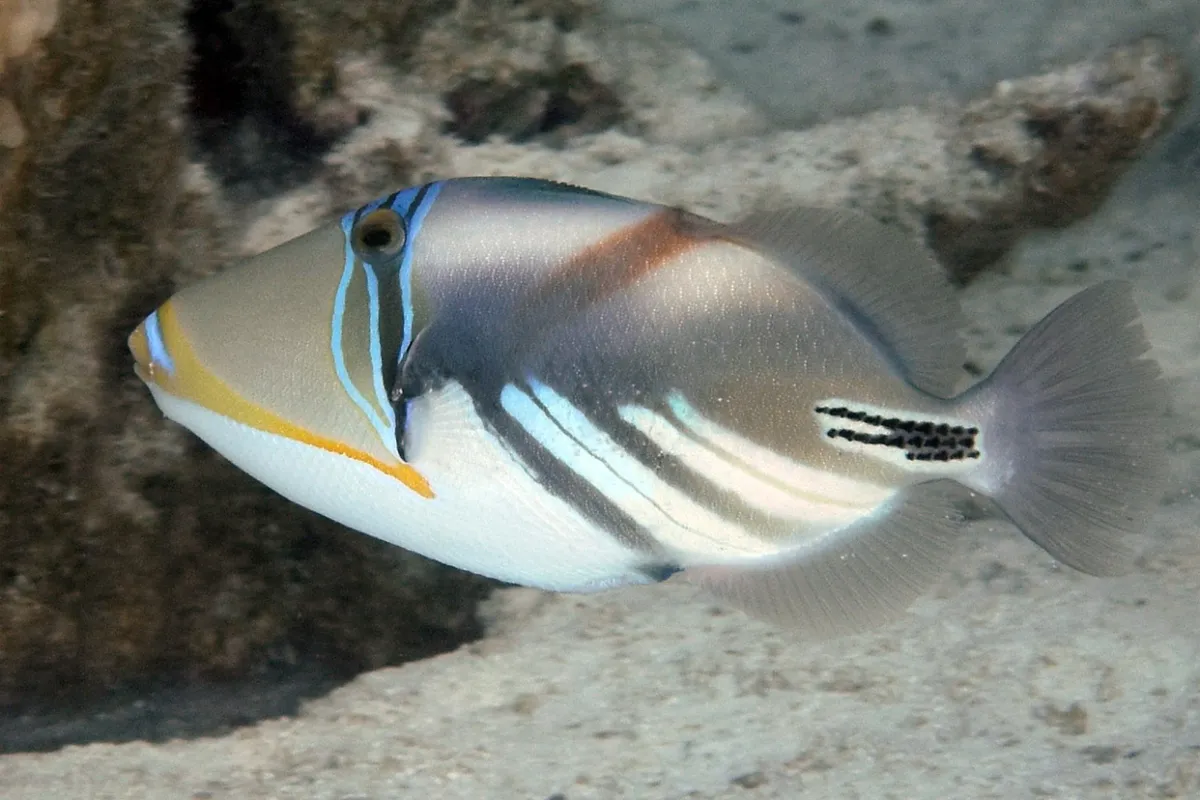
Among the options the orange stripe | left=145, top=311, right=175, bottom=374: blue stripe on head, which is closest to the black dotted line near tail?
the orange stripe

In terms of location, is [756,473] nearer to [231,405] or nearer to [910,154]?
[231,405]

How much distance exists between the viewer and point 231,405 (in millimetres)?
1195

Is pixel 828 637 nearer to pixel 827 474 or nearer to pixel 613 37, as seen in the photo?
pixel 827 474

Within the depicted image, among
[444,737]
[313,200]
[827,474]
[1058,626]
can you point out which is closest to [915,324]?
[827,474]

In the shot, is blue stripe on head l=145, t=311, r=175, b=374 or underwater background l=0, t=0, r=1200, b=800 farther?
underwater background l=0, t=0, r=1200, b=800

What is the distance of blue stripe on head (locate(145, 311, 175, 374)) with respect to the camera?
122cm

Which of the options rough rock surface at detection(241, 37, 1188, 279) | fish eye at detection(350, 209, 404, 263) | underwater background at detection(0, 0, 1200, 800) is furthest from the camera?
rough rock surface at detection(241, 37, 1188, 279)

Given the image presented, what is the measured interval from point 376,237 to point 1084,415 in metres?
0.93

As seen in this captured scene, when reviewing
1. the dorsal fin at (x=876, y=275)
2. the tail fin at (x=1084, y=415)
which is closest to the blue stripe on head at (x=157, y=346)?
the dorsal fin at (x=876, y=275)

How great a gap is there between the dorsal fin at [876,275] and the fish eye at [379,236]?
0.42 m

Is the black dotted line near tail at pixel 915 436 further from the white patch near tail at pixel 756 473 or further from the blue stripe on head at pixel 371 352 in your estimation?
the blue stripe on head at pixel 371 352

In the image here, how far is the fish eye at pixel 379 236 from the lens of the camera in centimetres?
116

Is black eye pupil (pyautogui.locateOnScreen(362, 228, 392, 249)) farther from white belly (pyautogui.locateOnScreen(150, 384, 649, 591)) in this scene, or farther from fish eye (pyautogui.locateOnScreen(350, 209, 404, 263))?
white belly (pyautogui.locateOnScreen(150, 384, 649, 591))

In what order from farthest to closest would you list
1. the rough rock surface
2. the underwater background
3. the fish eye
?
the rough rock surface < the underwater background < the fish eye
